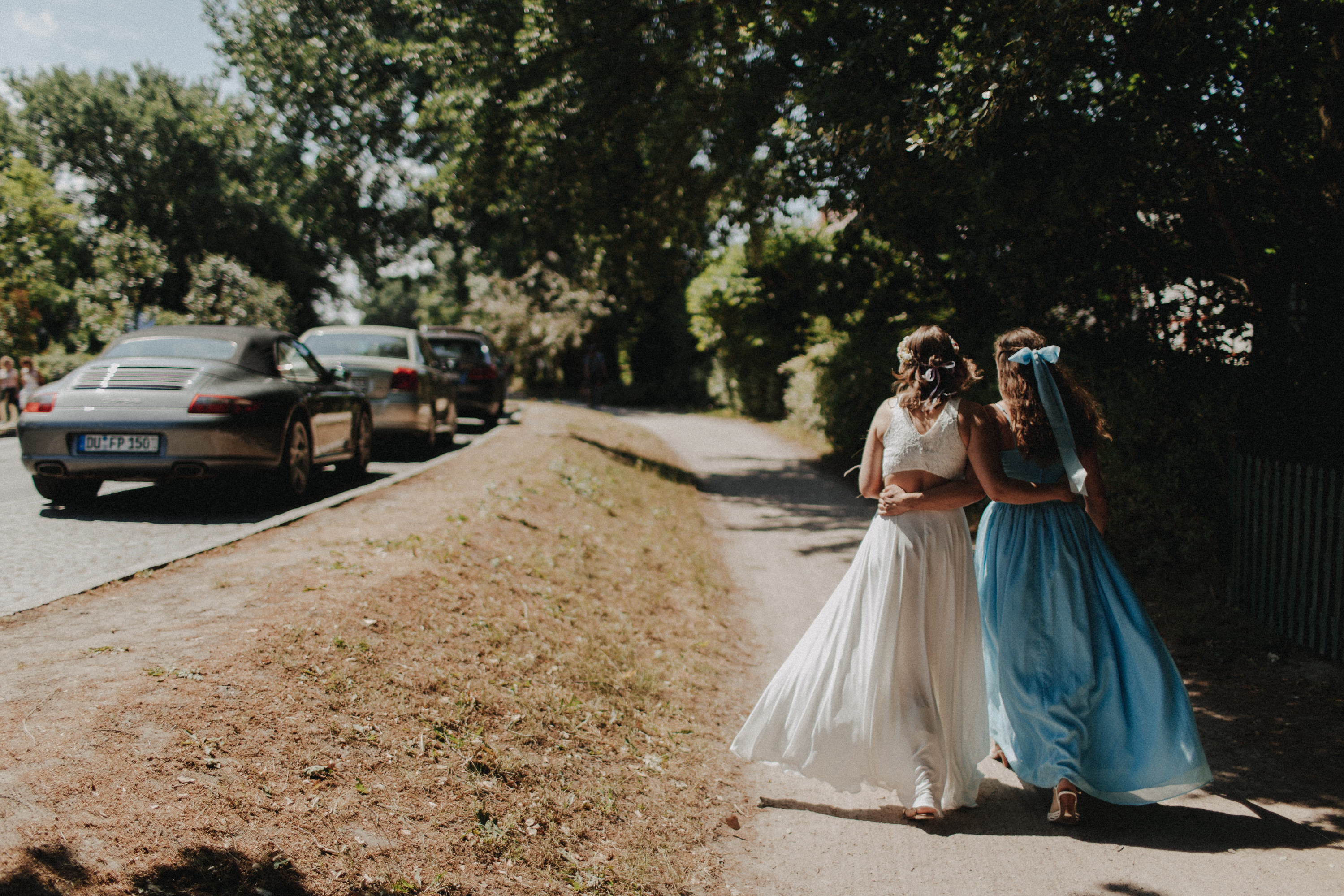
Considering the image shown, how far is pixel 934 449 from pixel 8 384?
21257mm

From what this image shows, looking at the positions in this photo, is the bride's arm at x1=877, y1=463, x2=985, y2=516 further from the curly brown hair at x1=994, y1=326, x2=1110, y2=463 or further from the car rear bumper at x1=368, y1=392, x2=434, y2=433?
the car rear bumper at x1=368, y1=392, x2=434, y2=433

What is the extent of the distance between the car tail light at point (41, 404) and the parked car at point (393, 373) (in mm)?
4169

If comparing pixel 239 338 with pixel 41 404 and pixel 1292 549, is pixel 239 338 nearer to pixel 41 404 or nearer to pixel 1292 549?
pixel 41 404

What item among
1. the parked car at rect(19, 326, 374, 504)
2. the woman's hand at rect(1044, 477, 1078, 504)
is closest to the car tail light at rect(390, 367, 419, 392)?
the parked car at rect(19, 326, 374, 504)

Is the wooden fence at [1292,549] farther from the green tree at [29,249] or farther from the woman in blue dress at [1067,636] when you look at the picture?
the green tree at [29,249]

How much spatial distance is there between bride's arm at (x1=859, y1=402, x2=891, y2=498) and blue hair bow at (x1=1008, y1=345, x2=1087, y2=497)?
638mm

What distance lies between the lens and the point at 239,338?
8.04 metres

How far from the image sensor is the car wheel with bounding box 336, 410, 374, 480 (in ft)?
33.4

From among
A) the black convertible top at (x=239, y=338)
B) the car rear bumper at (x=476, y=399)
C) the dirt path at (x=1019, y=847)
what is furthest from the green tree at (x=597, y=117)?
the dirt path at (x=1019, y=847)

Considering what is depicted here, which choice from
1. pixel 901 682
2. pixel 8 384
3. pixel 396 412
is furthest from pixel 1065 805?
pixel 8 384

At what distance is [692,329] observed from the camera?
95.0ft

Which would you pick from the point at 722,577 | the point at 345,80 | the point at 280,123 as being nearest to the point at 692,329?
the point at 345,80

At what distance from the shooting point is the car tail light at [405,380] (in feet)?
39.8

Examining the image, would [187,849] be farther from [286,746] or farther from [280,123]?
[280,123]
